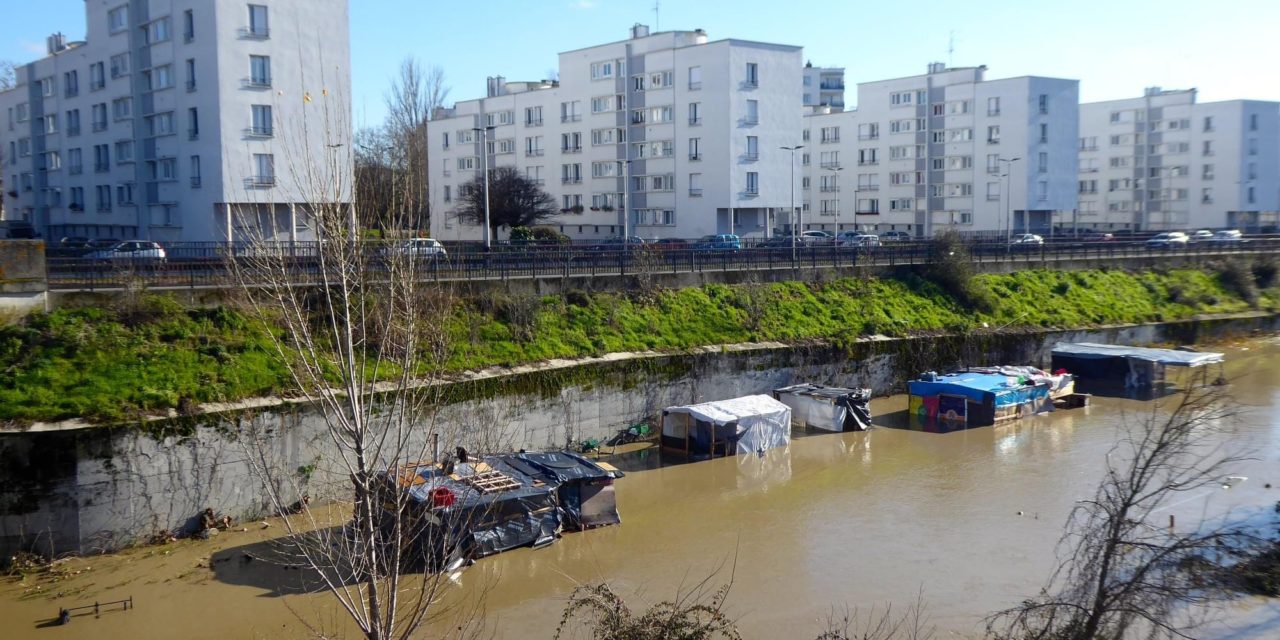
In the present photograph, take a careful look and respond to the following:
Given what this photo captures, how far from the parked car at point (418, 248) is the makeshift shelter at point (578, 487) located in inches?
182

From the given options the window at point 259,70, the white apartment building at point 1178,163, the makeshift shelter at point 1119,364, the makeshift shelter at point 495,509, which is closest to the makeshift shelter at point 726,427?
the makeshift shelter at point 495,509

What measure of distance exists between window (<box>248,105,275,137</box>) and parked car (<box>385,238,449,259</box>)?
13021 millimetres

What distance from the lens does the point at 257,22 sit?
3900 centimetres

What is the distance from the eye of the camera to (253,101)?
128ft

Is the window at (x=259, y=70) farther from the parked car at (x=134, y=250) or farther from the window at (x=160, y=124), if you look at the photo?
the parked car at (x=134, y=250)

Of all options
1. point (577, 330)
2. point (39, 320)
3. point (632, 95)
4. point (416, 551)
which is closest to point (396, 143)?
point (632, 95)

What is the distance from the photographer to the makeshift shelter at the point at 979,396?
27031 mm

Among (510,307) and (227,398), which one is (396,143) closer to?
(510,307)

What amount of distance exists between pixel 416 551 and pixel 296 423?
4.85 meters

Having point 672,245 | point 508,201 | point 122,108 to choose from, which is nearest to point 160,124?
point 122,108

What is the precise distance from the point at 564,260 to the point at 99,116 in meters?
31.9

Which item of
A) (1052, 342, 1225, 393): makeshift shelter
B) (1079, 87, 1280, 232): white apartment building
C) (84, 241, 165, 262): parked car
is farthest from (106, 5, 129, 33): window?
(1079, 87, 1280, 232): white apartment building

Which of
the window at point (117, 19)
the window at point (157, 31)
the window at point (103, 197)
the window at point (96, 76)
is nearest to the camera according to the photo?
the window at point (157, 31)

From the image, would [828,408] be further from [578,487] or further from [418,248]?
[418,248]
